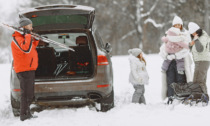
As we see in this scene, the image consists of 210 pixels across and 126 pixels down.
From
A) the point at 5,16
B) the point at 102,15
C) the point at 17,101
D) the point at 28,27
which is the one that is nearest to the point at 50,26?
the point at 28,27

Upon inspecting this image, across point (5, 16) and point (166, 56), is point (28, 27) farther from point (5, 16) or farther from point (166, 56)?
point (5, 16)

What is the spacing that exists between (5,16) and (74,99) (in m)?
25.7

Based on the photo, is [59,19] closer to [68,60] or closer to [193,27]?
[68,60]

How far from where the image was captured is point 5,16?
28.6 m

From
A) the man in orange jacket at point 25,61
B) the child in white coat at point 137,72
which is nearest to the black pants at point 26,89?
the man in orange jacket at point 25,61

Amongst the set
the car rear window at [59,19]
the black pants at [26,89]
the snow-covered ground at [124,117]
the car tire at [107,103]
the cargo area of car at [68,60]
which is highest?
the car rear window at [59,19]

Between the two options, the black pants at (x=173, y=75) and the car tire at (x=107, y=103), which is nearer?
the car tire at (x=107, y=103)

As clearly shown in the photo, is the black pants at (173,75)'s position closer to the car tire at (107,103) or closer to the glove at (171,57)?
the glove at (171,57)

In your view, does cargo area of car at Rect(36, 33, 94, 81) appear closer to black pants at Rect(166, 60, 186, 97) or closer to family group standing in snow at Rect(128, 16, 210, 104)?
family group standing in snow at Rect(128, 16, 210, 104)

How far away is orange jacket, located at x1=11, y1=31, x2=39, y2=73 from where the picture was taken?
15.2ft

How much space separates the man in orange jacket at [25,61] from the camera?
466cm

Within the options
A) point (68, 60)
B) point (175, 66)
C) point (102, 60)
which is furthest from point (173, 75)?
point (68, 60)

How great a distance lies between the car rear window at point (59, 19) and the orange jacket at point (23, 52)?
0.60 meters

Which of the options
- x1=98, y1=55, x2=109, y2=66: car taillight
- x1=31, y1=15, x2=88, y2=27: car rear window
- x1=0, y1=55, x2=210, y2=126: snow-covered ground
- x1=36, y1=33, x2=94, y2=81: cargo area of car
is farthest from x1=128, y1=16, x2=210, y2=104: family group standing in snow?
x1=31, y1=15, x2=88, y2=27: car rear window
